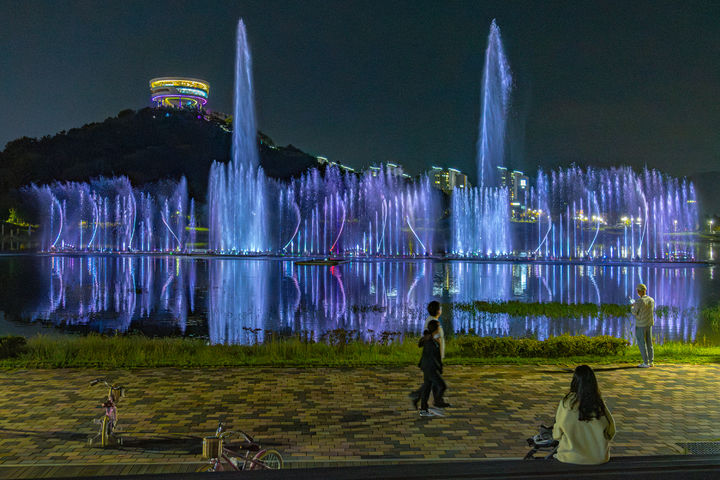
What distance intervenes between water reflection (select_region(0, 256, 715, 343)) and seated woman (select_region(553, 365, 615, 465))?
32.1 ft

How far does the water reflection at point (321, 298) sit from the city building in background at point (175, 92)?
4281 inches

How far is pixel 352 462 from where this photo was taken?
5.05 meters

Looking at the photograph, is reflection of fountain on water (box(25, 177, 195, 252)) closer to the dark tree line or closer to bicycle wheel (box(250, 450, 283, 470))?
the dark tree line

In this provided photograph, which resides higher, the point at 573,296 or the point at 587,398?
the point at 587,398

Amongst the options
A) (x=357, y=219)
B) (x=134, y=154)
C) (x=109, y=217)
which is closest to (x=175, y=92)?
(x=134, y=154)

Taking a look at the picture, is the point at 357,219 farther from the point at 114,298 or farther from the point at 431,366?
the point at 431,366

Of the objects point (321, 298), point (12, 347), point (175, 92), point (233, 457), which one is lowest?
point (233, 457)

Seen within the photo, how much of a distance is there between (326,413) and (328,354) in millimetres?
3772

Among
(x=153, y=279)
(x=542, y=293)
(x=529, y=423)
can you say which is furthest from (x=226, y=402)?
(x=153, y=279)

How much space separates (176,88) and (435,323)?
141789 millimetres

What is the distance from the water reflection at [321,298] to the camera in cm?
1561

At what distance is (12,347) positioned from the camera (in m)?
10.0

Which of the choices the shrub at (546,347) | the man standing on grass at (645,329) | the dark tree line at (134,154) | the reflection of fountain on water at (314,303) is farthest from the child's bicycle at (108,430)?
the dark tree line at (134,154)

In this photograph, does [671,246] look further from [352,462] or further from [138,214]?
[352,462]
